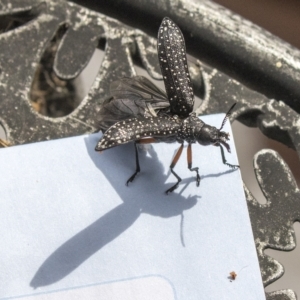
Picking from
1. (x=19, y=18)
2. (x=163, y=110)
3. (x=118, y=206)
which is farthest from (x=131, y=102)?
(x=19, y=18)

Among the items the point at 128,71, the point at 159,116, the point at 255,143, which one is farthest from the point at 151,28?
the point at 255,143

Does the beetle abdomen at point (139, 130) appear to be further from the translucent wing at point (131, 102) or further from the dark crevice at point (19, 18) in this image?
the dark crevice at point (19, 18)

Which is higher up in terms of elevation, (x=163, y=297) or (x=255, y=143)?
(x=255, y=143)

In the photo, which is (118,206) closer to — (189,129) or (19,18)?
(189,129)

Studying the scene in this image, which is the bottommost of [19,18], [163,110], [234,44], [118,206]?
[118,206]

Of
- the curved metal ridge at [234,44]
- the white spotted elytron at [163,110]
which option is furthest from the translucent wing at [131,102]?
the curved metal ridge at [234,44]

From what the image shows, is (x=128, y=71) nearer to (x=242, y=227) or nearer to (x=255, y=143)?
(x=242, y=227)
